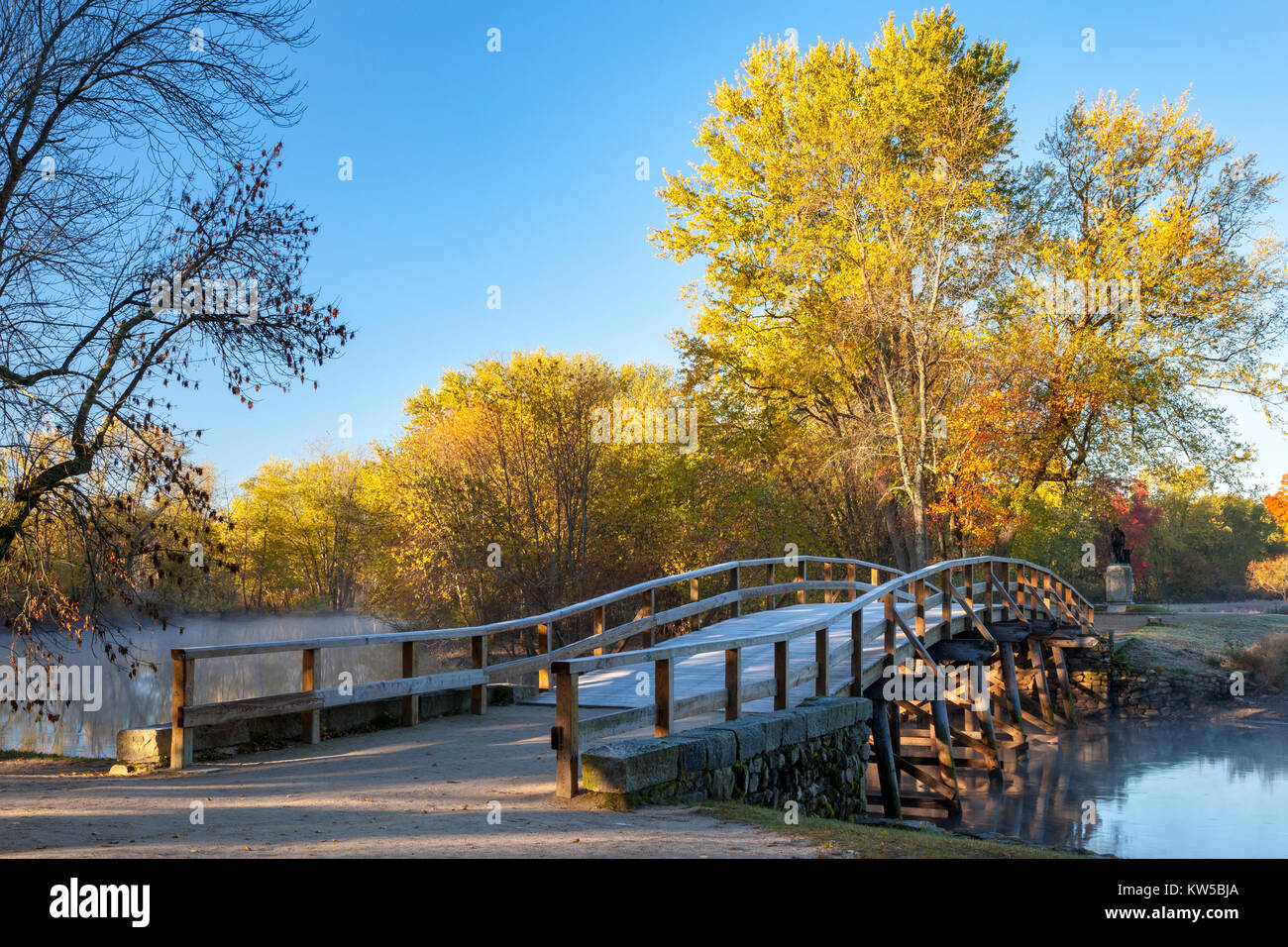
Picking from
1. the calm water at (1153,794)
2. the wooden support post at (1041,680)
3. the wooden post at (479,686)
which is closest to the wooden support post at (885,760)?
the calm water at (1153,794)

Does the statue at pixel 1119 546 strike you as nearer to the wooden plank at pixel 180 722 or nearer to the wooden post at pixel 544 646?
the wooden post at pixel 544 646

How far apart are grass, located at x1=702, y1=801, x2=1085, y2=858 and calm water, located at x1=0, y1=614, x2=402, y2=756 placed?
7.00 metres

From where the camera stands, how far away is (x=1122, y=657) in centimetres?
2255

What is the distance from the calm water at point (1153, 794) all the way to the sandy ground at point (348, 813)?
7.04 metres

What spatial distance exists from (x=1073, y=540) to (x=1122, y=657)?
2177 centimetres

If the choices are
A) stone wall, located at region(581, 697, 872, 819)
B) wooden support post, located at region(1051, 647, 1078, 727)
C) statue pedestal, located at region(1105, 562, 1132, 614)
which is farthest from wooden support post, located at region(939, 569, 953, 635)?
statue pedestal, located at region(1105, 562, 1132, 614)

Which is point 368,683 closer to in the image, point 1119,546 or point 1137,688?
point 1137,688

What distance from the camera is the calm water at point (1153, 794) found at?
11625mm

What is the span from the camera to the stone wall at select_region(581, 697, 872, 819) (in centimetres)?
646

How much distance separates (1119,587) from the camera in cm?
2828

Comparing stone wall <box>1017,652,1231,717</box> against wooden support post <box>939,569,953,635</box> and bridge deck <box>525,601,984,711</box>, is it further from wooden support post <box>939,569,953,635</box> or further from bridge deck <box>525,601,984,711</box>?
bridge deck <box>525,601,984,711</box>

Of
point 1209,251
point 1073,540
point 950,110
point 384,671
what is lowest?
point 384,671
